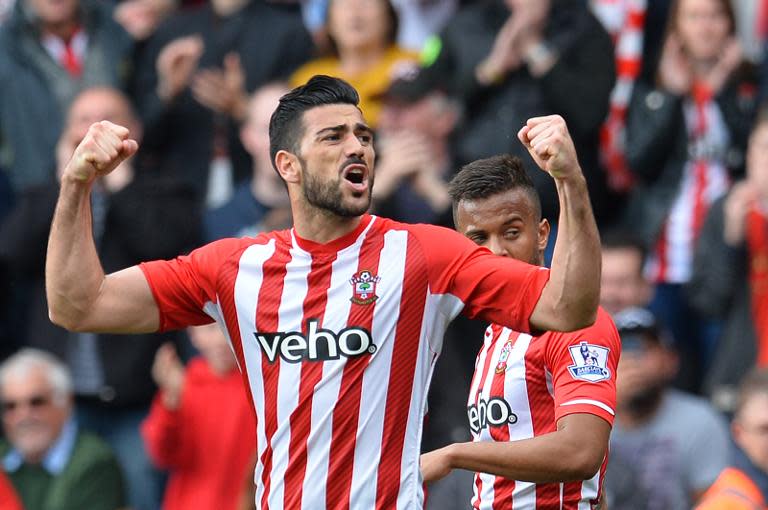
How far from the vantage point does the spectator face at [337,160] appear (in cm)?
496

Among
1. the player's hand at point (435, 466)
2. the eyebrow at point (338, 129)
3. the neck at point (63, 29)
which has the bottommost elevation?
the player's hand at point (435, 466)

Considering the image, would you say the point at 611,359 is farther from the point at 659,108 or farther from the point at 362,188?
the point at 659,108

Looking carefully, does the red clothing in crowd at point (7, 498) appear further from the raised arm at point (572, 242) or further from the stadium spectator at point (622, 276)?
the raised arm at point (572, 242)

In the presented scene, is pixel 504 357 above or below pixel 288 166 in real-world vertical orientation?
below

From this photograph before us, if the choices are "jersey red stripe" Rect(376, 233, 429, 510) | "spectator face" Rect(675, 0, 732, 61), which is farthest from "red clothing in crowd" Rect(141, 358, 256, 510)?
"jersey red stripe" Rect(376, 233, 429, 510)

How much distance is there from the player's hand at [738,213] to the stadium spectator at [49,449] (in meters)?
3.46

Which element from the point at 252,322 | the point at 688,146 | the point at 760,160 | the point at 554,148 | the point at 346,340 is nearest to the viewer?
the point at 554,148

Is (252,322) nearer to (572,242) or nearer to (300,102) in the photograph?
(300,102)

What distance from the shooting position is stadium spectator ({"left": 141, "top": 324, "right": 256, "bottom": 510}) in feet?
28.7

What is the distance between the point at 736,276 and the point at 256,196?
2701mm

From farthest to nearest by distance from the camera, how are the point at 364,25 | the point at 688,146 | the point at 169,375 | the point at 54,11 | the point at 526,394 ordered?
the point at 54,11 < the point at 364,25 < the point at 688,146 < the point at 169,375 < the point at 526,394

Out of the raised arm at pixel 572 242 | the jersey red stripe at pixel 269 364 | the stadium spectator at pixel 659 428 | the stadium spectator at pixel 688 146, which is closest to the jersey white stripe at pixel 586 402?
the raised arm at pixel 572 242

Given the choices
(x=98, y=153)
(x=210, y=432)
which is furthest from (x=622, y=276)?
(x=98, y=153)

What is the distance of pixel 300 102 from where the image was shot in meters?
5.14
